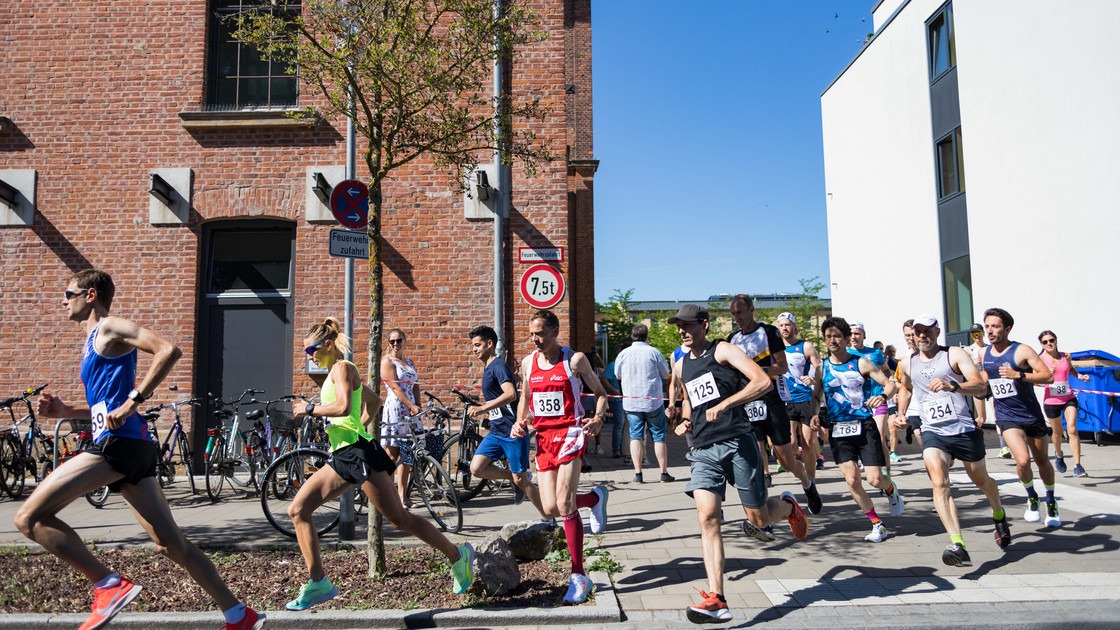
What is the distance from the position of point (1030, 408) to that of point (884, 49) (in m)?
21.9

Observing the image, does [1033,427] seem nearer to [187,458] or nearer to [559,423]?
[559,423]

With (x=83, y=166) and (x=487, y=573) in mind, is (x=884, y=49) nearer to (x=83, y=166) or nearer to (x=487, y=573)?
(x=83, y=166)

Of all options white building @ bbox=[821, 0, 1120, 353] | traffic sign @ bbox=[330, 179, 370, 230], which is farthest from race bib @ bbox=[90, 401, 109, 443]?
white building @ bbox=[821, 0, 1120, 353]

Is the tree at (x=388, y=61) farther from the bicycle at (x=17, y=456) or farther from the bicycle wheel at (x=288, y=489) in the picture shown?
the bicycle at (x=17, y=456)

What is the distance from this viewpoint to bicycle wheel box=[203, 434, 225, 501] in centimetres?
905

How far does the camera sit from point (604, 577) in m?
5.43

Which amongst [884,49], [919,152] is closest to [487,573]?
[919,152]

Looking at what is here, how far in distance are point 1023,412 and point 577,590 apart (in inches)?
187

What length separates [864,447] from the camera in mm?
6570

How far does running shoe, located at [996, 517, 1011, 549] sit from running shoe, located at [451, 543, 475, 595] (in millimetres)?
4295

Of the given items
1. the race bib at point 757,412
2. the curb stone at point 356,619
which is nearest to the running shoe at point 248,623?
the curb stone at point 356,619

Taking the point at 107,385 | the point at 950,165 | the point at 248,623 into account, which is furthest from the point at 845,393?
the point at 950,165

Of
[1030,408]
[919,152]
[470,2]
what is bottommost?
[1030,408]

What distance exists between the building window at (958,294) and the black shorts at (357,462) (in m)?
19.8
